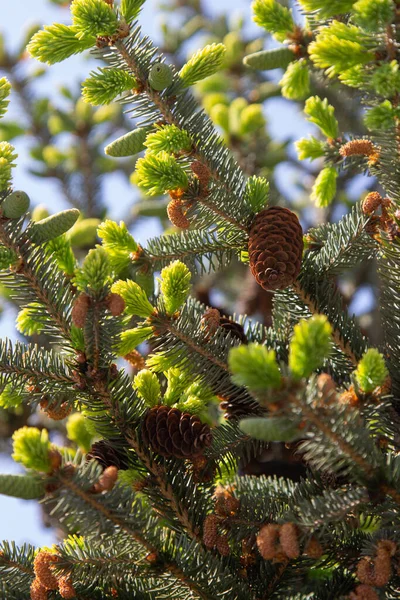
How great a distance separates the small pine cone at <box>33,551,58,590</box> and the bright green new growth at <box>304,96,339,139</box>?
102 cm

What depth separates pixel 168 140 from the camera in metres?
1.25

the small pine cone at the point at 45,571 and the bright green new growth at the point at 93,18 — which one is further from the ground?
the bright green new growth at the point at 93,18

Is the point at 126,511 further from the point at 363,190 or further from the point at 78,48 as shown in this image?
the point at 363,190

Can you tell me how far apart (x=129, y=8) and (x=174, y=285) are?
0.51 metres

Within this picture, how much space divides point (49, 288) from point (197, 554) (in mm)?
521

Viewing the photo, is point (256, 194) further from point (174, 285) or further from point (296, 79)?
point (296, 79)

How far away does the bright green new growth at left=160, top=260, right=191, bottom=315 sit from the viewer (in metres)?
1.25

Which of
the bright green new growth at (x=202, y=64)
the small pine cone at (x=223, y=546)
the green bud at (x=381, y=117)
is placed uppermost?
the bright green new growth at (x=202, y=64)

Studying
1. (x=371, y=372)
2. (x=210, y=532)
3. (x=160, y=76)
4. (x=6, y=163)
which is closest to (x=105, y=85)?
(x=160, y=76)

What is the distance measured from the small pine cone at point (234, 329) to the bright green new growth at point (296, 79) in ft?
2.01

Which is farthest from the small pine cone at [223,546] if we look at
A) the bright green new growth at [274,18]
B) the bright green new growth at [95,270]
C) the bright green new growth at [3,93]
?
the bright green new growth at [274,18]

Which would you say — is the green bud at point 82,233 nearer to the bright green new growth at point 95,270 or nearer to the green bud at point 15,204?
the green bud at point 15,204

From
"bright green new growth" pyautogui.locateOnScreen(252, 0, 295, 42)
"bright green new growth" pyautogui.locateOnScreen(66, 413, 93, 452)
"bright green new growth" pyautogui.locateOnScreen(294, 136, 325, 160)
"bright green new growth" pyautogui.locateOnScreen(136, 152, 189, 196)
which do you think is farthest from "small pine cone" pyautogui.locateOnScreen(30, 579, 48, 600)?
"bright green new growth" pyautogui.locateOnScreen(252, 0, 295, 42)

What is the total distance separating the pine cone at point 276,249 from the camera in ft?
4.02
